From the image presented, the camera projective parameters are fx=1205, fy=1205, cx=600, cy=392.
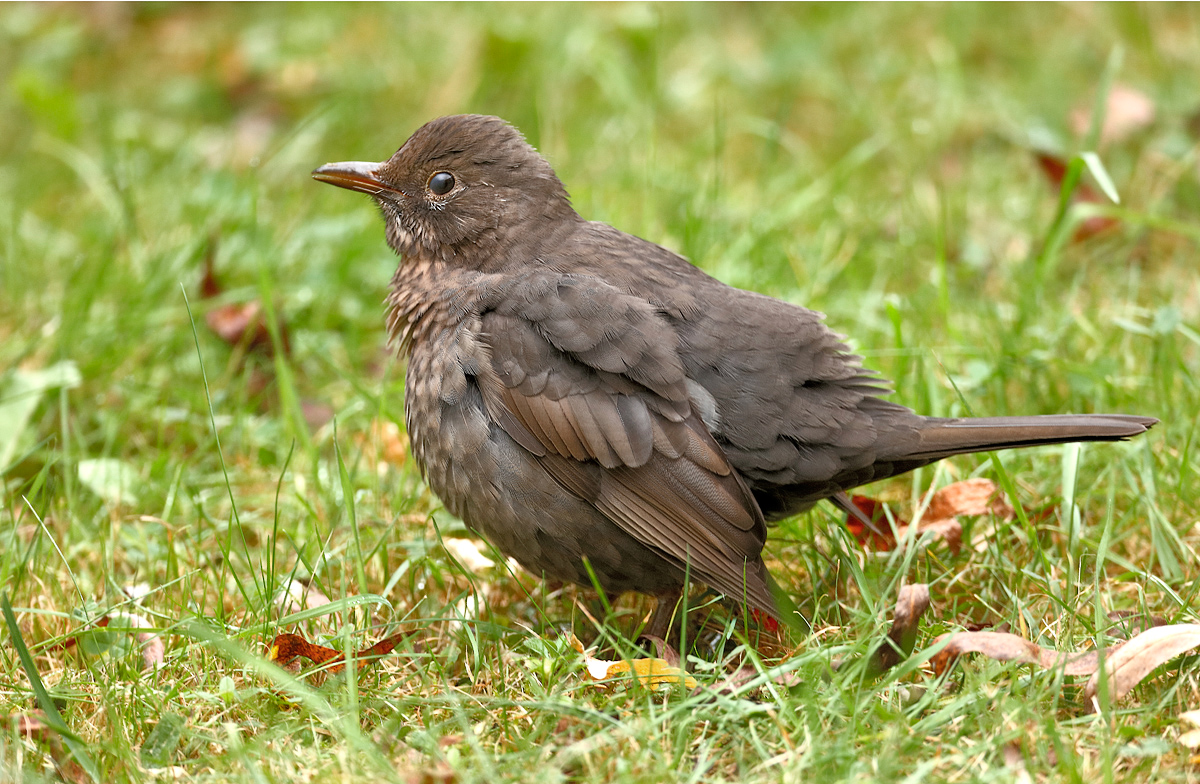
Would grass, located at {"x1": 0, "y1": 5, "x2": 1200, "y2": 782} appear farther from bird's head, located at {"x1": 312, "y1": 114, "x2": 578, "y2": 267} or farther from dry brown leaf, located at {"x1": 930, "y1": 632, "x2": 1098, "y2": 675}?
bird's head, located at {"x1": 312, "y1": 114, "x2": 578, "y2": 267}

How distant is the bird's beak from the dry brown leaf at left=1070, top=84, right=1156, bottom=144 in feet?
11.9

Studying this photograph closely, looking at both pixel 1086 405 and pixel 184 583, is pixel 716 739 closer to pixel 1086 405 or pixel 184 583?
pixel 184 583

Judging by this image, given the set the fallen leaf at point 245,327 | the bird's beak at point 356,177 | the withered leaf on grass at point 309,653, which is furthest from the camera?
the fallen leaf at point 245,327

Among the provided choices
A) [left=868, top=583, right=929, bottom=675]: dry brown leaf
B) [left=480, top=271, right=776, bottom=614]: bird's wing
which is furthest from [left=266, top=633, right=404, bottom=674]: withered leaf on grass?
[left=868, top=583, right=929, bottom=675]: dry brown leaf

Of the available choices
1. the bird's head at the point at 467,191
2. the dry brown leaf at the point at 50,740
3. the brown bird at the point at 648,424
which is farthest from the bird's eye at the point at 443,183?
the dry brown leaf at the point at 50,740

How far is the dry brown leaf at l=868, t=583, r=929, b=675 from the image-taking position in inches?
110

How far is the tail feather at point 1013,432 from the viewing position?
2977mm

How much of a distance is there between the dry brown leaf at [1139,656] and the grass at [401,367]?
0.23ft

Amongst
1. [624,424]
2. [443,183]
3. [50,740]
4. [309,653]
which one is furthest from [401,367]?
[50,740]

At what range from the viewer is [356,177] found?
12.4 ft

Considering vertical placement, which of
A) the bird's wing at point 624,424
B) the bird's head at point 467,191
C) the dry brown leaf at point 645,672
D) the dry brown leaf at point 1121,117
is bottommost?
the dry brown leaf at point 645,672

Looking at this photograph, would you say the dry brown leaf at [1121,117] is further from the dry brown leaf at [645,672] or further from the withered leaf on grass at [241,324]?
the dry brown leaf at [645,672]

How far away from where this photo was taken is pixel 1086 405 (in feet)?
12.8

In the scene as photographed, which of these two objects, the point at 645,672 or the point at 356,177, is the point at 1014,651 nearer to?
the point at 645,672
